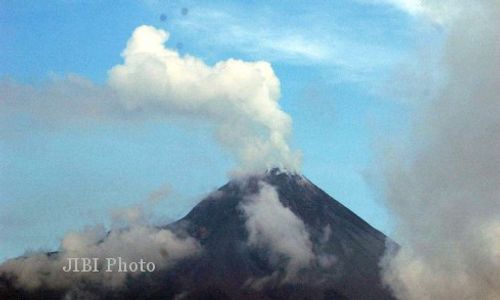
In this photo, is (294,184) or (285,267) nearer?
(285,267)

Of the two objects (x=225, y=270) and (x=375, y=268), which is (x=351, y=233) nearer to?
(x=375, y=268)

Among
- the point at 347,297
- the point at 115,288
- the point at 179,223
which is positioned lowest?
the point at 347,297

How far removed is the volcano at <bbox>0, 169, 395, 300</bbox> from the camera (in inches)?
5202

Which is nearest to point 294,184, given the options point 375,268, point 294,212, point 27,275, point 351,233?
point 294,212

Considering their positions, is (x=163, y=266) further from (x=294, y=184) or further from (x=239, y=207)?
(x=294, y=184)

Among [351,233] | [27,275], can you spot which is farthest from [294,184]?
[27,275]

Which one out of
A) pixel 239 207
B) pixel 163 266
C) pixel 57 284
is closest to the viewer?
pixel 57 284

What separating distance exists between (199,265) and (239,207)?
67.2 feet

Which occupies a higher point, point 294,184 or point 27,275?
point 294,184

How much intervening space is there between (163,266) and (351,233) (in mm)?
37477

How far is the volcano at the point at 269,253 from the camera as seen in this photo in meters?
132

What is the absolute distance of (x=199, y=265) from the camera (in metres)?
135

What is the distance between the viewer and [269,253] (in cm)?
14862

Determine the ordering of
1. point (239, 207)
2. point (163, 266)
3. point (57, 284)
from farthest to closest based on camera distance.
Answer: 1. point (239, 207)
2. point (163, 266)
3. point (57, 284)
